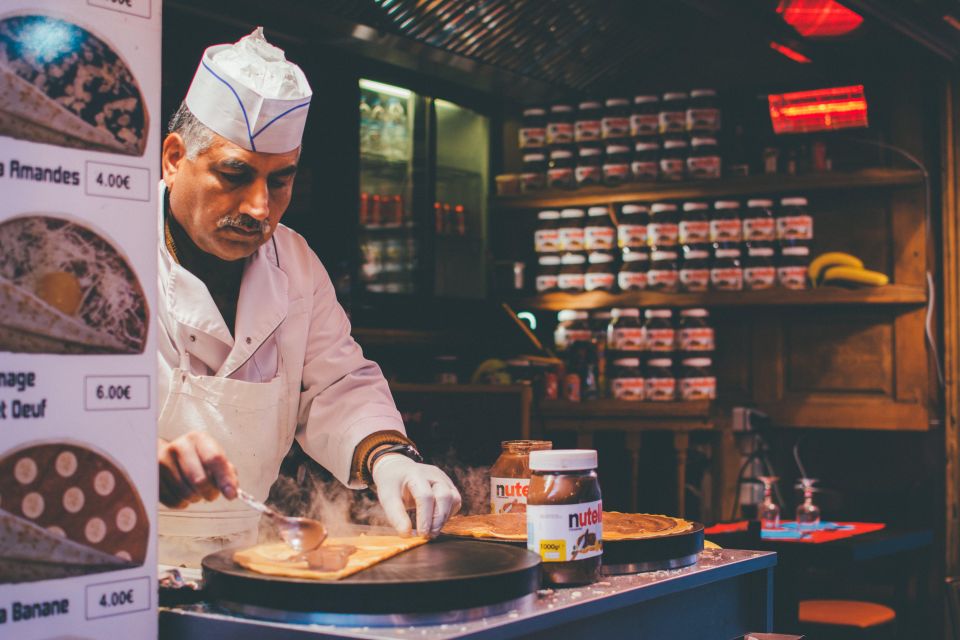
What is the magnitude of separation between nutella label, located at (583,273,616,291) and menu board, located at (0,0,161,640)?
3770mm

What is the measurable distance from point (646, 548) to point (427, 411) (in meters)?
2.48

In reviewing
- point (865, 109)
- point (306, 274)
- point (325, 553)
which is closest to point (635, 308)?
point (865, 109)

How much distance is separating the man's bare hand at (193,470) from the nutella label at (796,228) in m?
3.68

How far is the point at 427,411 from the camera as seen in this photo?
409cm

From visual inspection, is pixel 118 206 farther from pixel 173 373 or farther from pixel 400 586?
pixel 173 373

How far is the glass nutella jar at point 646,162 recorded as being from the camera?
498cm

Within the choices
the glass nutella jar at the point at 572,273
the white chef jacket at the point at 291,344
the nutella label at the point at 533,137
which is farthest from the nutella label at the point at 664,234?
the white chef jacket at the point at 291,344

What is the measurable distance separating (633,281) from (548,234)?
48 centimetres

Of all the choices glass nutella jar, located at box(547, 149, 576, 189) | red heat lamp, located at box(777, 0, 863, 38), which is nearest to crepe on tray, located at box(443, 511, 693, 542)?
red heat lamp, located at box(777, 0, 863, 38)

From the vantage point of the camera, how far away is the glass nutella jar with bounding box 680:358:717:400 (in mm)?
4695

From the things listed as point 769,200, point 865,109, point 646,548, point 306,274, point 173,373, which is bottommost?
point 646,548

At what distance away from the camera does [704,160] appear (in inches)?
191

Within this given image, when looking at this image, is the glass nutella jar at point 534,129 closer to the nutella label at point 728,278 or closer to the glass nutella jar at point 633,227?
the glass nutella jar at point 633,227

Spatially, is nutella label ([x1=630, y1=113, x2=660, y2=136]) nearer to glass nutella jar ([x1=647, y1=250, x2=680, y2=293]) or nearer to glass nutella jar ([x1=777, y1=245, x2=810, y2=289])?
glass nutella jar ([x1=647, y1=250, x2=680, y2=293])
